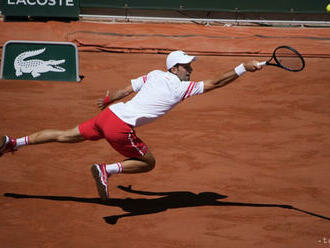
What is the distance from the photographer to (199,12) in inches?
571

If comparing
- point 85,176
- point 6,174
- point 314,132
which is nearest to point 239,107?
point 314,132

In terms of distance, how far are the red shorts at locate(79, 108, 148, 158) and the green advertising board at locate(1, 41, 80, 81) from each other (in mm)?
5570

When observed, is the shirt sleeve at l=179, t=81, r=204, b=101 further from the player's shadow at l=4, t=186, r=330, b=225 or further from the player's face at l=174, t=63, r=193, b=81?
the player's shadow at l=4, t=186, r=330, b=225

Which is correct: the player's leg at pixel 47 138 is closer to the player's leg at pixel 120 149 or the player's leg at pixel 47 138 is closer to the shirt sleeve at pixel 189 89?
the player's leg at pixel 120 149

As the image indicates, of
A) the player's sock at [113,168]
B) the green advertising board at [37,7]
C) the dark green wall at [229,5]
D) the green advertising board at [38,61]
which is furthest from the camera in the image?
the dark green wall at [229,5]

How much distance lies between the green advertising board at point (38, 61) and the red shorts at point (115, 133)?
219 inches

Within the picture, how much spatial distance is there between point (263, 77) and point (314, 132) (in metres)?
3.01

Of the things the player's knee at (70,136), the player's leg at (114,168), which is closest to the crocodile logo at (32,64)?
the player's knee at (70,136)

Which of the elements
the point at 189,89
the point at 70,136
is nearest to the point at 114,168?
the point at 70,136

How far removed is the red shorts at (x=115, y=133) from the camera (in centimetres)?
546

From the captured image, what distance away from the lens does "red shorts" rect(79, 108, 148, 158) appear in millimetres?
5457

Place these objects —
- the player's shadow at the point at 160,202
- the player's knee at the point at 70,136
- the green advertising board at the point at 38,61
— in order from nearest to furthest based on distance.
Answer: the player's knee at the point at 70,136, the player's shadow at the point at 160,202, the green advertising board at the point at 38,61

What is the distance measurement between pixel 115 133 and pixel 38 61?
20.2 ft

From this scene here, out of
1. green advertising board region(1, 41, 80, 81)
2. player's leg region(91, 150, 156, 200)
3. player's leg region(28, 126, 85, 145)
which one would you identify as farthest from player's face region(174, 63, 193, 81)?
green advertising board region(1, 41, 80, 81)
